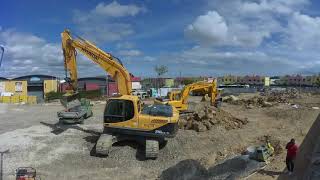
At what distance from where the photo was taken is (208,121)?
24.1 m

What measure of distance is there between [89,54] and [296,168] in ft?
63.1

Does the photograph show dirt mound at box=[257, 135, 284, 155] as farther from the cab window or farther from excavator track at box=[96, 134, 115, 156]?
excavator track at box=[96, 134, 115, 156]

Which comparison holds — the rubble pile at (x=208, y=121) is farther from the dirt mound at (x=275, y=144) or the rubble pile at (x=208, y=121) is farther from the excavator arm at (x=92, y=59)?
the excavator arm at (x=92, y=59)

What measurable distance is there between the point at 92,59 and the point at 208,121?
7.03 metres

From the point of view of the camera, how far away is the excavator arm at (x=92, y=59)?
891 inches

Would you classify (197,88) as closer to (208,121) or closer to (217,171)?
(208,121)

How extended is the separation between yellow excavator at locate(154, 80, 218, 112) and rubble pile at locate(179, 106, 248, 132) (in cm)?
253

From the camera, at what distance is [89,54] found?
23.3 metres

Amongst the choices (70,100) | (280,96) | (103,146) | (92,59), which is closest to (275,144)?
(103,146)

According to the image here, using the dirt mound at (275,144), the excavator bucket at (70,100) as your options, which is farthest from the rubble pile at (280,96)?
the dirt mound at (275,144)

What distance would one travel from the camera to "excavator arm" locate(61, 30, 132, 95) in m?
22.6

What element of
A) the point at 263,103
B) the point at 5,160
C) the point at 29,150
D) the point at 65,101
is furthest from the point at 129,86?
the point at 263,103

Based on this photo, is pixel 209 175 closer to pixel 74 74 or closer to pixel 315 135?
pixel 315 135

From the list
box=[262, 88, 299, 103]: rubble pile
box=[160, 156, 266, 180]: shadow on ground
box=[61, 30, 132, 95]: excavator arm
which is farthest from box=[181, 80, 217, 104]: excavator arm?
box=[262, 88, 299, 103]: rubble pile
